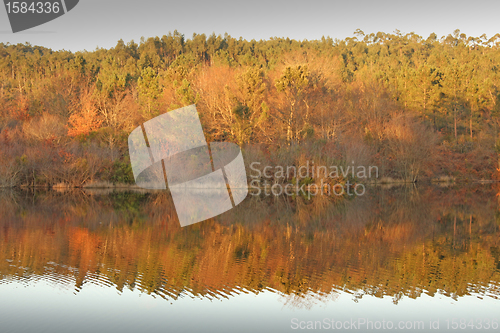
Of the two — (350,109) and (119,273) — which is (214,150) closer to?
(350,109)

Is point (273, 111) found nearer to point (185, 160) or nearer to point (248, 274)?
point (185, 160)

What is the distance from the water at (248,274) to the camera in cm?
706

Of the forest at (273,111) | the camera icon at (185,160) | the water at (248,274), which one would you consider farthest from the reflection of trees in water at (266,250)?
the forest at (273,111)

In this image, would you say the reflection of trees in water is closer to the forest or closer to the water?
the water

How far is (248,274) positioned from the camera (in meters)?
9.47

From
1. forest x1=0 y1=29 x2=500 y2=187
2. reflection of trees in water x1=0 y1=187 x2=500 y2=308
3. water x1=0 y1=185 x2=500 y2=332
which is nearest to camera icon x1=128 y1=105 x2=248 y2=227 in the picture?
forest x1=0 y1=29 x2=500 y2=187

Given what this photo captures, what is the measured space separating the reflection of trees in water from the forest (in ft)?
39.2

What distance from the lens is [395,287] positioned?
862 centimetres

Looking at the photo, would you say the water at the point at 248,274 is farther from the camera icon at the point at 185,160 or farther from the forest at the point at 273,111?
the forest at the point at 273,111

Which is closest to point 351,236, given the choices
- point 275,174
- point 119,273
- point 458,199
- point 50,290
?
point 119,273

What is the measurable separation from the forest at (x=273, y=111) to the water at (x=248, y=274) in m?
15.1

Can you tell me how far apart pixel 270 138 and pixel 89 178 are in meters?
13.7

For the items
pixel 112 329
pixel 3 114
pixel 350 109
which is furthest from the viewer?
pixel 3 114

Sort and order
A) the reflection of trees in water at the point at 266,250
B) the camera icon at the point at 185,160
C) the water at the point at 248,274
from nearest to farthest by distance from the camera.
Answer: the water at the point at 248,274, the reflection of trees in water at the point at 266,250, the camera icon at the point at 185,160
